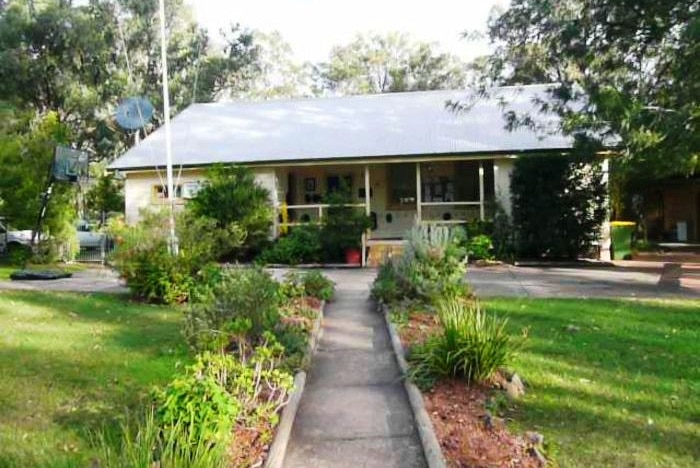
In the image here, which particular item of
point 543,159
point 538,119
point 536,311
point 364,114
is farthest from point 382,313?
point 364,114

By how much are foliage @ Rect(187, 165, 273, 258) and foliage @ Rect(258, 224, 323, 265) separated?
2.86 ft

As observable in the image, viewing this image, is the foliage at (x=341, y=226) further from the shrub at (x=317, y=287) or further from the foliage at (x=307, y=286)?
the shrub at (x=317, y=287)

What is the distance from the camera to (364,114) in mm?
24016

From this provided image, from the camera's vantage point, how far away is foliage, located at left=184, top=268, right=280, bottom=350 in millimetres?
6266

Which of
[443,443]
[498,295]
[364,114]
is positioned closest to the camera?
[443,443]

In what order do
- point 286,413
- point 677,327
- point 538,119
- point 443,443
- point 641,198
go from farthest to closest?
point 641,198, point 538,119, point 677,327, point 286,413, point 443,443

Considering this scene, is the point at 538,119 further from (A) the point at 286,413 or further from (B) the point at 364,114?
(A) the point at 286,413

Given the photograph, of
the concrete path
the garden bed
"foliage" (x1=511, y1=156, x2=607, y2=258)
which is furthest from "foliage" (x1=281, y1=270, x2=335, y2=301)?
"foliage" (x1=511, y1=156, x2=607, y2=258)

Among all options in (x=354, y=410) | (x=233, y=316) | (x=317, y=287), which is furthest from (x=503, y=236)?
(x=354, y=410)

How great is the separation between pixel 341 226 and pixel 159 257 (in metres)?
7.81

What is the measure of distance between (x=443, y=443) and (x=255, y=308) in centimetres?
292

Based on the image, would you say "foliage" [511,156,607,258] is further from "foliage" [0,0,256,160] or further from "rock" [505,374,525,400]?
"foliage" [0,0,256,160]

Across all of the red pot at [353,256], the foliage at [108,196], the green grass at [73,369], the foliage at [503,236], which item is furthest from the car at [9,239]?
the foliage at [503,236]

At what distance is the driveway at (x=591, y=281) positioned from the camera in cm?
1179
